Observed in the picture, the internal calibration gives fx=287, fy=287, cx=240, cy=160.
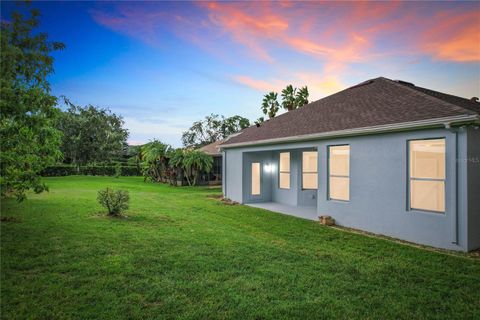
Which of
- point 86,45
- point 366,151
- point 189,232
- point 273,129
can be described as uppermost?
point 86,45

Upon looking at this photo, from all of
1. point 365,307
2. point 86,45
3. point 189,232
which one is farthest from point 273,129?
point 365,307

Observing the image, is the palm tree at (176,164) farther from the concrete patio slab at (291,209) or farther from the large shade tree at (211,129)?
the large shade tree at (211,129)

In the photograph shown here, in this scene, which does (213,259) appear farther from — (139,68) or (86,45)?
(139,68)

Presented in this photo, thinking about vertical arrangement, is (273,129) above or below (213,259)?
above

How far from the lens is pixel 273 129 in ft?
44.8

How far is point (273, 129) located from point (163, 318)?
11.1 m

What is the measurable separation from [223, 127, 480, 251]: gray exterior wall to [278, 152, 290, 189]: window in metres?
2.31

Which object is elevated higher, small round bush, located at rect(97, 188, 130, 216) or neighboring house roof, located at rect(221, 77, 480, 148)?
neighboring house roof, located at rect(221, 77, 480, 148)

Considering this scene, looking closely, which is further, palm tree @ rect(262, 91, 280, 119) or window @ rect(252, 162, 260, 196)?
palm tree @ rect(262, 91, 280, 119)

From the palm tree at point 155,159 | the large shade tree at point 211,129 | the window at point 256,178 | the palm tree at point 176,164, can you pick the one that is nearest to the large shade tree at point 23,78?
the window at point 256,178

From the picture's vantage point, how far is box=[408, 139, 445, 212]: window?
22.1 feet

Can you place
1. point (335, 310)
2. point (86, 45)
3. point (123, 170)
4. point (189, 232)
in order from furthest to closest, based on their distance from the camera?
point (123, 170) < point (86, 45) < point (189, 232) < point (335, 310)

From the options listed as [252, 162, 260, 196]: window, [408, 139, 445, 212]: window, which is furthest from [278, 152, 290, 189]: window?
[408, 139, 445, 212]: window

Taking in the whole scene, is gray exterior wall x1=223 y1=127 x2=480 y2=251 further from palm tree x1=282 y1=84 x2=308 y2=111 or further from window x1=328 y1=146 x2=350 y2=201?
palm tree x1=282 y1=84 x2=308 y2=111
